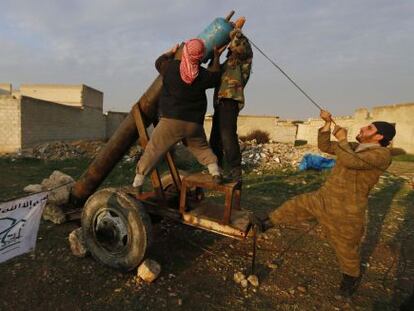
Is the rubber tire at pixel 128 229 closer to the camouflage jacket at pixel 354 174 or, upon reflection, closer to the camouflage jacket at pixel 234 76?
the camouflage jacket at pixel 234 76

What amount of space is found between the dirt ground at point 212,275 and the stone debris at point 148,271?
0.22ft

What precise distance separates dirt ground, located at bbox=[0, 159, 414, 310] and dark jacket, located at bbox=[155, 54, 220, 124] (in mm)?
1703

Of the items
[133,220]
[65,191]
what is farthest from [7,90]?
[133,220]

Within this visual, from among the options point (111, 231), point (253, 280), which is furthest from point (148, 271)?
point (253, 280)

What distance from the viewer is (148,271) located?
11.2 feet

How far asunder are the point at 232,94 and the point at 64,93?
26.4 m

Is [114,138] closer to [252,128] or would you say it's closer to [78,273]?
[78,273]

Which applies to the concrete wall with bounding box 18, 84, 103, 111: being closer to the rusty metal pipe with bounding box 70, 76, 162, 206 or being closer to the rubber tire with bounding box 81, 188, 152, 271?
the rusty metal pipe with bounding box 70, 76, 162, 206

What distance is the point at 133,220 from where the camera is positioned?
3.46 meters

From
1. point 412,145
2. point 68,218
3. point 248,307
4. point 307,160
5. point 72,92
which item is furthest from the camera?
point 72,92

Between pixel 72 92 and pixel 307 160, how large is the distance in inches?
834

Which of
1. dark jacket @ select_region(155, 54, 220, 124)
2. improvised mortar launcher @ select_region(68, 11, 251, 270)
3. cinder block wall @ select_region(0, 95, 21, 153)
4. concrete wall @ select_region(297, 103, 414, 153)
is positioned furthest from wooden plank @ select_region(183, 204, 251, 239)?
concrete wall @ select_region(297, 103, 414, 153)

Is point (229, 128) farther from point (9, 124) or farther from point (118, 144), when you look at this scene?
point (9, 124)

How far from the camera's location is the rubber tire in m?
3.42
